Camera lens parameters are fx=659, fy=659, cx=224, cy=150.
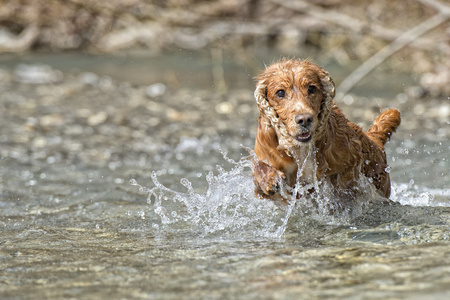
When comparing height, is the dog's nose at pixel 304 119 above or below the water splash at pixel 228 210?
above

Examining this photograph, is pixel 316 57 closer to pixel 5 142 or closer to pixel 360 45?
pixel 360 45

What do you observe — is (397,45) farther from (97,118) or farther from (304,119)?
(304,119)

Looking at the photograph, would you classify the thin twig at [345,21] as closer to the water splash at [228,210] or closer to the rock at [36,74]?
the rock at [36,74]

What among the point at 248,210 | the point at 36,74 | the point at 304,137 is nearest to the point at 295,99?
the point at 304,137

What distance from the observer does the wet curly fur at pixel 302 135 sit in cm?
388

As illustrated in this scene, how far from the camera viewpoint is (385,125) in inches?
199

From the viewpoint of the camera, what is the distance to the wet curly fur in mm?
3885

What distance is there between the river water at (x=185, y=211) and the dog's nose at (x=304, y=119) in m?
0.72

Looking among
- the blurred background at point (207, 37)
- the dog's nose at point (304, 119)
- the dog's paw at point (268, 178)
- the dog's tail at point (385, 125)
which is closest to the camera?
the dog's nose at point (304, 119)

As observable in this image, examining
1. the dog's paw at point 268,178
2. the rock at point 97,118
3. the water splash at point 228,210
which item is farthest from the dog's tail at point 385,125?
the rock at point 97,118

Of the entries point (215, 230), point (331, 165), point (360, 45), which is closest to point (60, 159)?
point (215, 230)

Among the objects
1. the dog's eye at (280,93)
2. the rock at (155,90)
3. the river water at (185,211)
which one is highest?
the rock at (155,90)

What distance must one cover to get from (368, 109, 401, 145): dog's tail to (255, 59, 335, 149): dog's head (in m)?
1.12

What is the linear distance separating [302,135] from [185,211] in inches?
60.7
